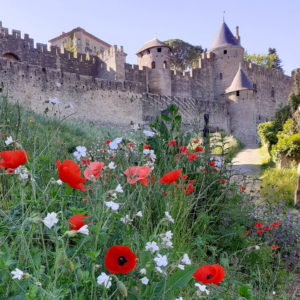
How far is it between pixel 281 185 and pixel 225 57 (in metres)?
22.5

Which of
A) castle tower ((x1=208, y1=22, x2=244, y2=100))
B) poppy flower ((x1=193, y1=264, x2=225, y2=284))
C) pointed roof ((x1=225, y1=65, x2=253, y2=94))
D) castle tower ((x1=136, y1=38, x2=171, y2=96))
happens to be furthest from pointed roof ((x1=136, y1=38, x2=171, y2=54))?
poppy flower ((x1=193, y1=264, x2=225, y2=284))

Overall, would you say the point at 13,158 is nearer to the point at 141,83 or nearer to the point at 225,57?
the point at 141,83

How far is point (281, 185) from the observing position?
20.5ft

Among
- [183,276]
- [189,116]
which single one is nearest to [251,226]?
[183,276]

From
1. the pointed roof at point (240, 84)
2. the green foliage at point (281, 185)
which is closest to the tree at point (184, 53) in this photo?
the pointed roof at point (240, 84)

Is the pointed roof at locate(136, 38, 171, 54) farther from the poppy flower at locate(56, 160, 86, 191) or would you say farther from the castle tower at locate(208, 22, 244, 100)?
the poppy flower at locate(56, 160, 86, 191)

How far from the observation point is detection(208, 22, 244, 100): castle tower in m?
26.5

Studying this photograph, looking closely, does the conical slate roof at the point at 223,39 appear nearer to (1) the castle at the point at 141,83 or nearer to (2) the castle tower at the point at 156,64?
(1) the castle at the point at 141,83

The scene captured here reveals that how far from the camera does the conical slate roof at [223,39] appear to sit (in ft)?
87.7

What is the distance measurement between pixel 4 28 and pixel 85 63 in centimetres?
550

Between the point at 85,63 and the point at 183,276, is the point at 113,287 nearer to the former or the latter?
the point at 183,276

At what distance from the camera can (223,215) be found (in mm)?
2801

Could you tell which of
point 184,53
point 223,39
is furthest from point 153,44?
point 184,53

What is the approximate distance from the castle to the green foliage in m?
5.35
